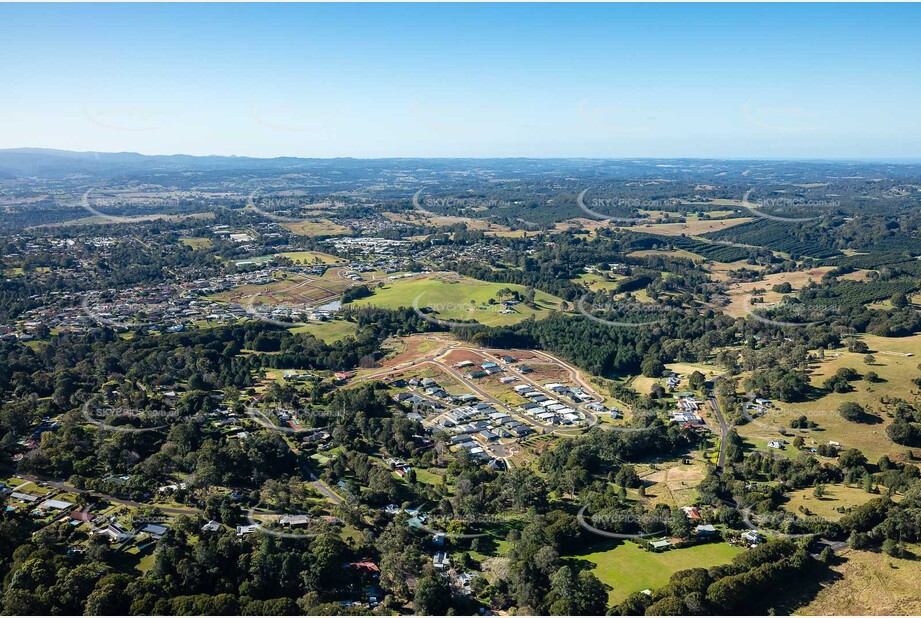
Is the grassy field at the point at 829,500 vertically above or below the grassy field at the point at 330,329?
below

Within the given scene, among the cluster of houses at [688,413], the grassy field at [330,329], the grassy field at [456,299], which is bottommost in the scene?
the cluster of houses at [688,413]

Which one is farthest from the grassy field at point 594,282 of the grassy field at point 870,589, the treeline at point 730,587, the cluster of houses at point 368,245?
the treeline at point 730,587

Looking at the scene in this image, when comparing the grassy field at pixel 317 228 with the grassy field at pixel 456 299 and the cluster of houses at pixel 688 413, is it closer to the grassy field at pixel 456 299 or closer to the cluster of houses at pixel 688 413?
the grassy field at pixel 456 299

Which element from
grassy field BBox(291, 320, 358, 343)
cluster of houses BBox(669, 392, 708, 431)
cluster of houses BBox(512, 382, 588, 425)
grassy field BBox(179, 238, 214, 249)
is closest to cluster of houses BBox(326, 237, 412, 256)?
grassy field BBox(179, 238, 214, 249)

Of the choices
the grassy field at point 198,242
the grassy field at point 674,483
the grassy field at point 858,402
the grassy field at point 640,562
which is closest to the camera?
the grassy field at point 640,562

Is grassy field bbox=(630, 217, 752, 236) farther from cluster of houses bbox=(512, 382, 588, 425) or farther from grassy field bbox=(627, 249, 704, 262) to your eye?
cluster of houses bbox=(512, 382, 588, 425)

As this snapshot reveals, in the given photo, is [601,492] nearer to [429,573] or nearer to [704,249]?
[429,573]

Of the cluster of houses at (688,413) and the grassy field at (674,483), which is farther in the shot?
the cluster of houses at (688,413)

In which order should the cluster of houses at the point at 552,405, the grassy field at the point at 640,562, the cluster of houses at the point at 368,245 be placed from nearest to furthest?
the grassy field at the point at 640,562 < the cluster of houses at the point at 552,405 < the cluster of houses at the point at 368,245
